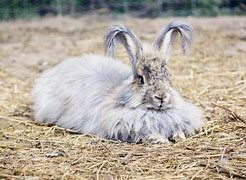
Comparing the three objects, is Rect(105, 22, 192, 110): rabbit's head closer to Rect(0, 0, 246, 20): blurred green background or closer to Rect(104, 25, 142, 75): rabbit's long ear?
Rect(104, 25, 142, 75): rabbit's long ear

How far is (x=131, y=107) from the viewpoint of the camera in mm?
4984

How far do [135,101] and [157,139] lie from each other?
Answer: 365 mm

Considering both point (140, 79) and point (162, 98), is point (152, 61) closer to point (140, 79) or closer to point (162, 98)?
point (140, 79)

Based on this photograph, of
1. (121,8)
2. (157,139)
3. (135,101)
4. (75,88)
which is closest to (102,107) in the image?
(135,101)

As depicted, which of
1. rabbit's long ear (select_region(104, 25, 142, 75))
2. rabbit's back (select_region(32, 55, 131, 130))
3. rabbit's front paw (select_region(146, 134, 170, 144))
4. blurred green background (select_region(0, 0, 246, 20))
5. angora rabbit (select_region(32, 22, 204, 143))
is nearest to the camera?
rabbit's front paw (select_region(146, 134, 170, 144))

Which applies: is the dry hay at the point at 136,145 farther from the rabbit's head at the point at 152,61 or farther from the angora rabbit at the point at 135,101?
the rabbit's head at the point at 152,61

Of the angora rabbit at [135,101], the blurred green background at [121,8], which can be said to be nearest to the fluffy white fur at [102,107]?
the angora rabbit at [135,101]

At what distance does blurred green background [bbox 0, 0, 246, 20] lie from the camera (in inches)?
485

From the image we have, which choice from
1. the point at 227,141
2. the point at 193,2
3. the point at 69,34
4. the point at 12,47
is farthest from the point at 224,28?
the point at 227,141

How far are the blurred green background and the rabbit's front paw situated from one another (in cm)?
770

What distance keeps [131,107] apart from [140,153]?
0.62 meters

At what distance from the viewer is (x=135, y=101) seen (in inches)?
195

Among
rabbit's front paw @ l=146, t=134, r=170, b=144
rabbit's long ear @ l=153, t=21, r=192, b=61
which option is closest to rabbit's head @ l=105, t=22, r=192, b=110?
rabbit's long ear @ l=153, t=21, r=192, b=61

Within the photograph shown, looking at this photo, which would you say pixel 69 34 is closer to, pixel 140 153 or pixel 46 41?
pixel 46 41
